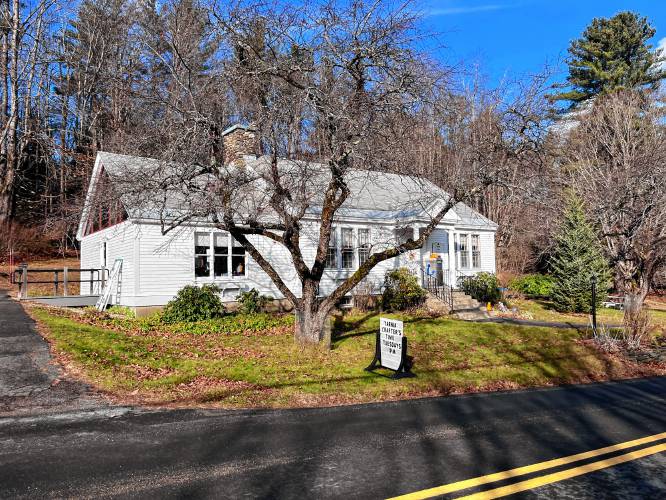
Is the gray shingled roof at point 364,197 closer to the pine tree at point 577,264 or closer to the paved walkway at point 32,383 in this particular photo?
the pine tree at point 577,264

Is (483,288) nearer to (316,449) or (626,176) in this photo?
(626,176)

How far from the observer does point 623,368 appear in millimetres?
11984

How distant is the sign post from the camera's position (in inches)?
399

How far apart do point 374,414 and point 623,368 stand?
7.83 meters

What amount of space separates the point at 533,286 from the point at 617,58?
27.1 metres

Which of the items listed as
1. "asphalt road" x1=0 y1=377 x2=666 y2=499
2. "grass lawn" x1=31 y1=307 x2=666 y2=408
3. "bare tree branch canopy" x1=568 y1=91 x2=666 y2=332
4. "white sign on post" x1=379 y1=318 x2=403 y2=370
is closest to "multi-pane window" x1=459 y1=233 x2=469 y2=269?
"bare tree branch canopy" x1=568 y1=91 x2=666 y2=332

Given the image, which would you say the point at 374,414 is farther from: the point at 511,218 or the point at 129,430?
the point at 511,218

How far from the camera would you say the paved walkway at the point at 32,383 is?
299 inches

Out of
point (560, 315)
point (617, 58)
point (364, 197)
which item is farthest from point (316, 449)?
point (617, 58)

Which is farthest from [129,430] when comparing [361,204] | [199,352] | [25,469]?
[361,204]

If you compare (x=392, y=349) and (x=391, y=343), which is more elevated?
(x=391, y=343)

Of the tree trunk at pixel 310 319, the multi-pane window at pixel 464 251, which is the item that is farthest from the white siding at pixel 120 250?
the multi-pane window at pixel 464 251

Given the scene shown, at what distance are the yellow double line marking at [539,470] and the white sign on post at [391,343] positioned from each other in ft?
15.0

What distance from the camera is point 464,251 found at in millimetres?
25422
